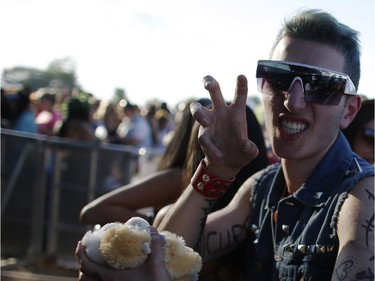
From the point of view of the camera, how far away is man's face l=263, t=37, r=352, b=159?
2.06m

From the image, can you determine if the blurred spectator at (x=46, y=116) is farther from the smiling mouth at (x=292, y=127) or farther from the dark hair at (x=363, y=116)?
the smiling mouth at (x=292, y=127)

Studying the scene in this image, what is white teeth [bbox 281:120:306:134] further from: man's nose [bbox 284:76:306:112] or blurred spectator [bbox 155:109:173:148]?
blurred spectator [bbox 155:109:173:148]

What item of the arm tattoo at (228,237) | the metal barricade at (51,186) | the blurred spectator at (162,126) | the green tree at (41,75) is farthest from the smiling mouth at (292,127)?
the blurred spectator at (162,126)

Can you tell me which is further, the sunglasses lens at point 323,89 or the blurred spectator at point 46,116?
the blurred spectator at point 46,116

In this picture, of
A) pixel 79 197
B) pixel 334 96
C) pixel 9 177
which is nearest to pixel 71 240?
pixel 79 197

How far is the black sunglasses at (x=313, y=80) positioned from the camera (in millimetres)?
2035

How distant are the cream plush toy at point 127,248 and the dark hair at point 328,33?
0.91m

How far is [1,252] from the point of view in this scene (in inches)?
270

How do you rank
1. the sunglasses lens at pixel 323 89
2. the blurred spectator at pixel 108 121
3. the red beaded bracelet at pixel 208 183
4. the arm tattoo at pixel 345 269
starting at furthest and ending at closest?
the blurred spectator at pixel 108 121 < the red beaded bracelet at pixel 208 183 < the sunglasses lens at pixel 323 89 < the arm tattoo at pixel 345 269

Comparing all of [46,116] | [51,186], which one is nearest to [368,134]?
[51,186]

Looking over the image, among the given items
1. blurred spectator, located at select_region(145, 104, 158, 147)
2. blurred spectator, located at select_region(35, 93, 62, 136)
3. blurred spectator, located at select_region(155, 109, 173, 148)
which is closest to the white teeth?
blurred spectator, located at select_region(35, 93, 62, 136)

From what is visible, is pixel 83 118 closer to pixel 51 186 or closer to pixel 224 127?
pixel 51 186

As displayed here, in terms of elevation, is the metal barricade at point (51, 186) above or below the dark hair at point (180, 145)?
below

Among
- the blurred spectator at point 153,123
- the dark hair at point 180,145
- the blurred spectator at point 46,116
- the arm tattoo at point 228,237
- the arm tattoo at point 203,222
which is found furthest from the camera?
the blurred spectator at point 153,123
